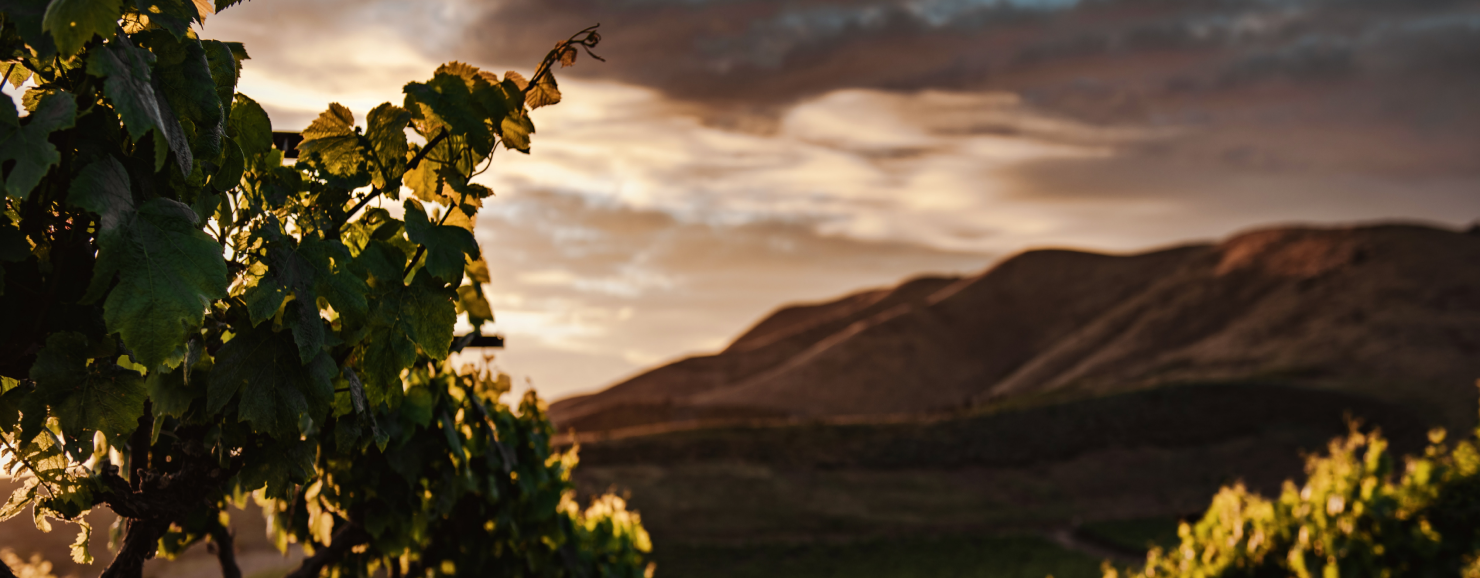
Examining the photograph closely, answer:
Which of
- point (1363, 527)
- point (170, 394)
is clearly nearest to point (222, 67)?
point (170, 394)

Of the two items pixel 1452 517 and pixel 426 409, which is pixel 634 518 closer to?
pixel 426 409

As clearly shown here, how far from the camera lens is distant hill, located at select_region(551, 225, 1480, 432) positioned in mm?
70250

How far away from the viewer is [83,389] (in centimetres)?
190

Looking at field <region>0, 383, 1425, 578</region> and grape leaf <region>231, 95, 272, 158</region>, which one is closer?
grape leaf <region>231, 95, 272, 158</region>

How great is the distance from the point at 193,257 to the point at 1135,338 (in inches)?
4368

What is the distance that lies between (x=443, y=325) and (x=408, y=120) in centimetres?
51

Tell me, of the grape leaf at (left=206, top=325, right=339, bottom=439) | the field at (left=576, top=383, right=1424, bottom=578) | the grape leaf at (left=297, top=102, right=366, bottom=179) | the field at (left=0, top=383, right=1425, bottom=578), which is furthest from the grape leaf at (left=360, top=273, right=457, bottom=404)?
the field at (left=576, top=383, right=1424, bottom=578)

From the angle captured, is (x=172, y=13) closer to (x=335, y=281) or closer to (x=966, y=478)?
(x=335, y=281)

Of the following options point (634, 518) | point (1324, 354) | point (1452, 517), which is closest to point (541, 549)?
point (634, 518)

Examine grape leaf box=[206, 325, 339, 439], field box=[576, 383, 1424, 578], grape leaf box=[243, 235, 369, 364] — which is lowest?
field box=[576, 383, 1424, 578]

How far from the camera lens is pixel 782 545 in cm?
3162

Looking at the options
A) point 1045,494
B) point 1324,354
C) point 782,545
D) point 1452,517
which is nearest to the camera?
point 1452,517

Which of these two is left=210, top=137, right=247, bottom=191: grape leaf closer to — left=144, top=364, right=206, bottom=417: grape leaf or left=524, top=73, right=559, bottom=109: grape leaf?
left=144, top=364, right=206, bottom=417: grape leaf

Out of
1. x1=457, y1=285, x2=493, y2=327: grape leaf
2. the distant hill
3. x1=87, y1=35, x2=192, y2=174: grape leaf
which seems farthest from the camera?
the distant hill
